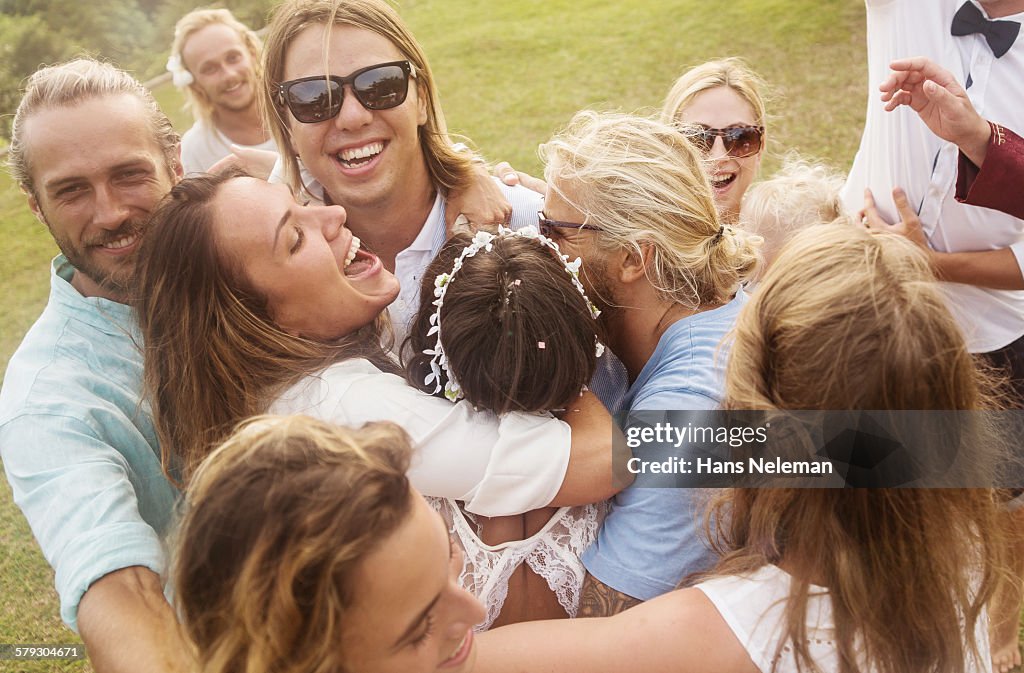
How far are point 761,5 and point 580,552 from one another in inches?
426

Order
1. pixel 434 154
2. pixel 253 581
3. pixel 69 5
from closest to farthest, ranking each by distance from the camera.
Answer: pixel 253 581 → pixel 434 154 → pixel 69 5

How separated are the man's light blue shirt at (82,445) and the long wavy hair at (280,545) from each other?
647 mm

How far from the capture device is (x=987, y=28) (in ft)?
8.99

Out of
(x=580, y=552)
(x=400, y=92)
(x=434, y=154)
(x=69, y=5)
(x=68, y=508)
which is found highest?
(x=69, y=5)

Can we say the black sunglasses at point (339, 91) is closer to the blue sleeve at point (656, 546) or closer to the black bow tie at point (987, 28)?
the blue sleeve at point (656, 546)

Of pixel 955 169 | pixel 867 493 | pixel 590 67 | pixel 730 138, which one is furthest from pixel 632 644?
pixel 590 67

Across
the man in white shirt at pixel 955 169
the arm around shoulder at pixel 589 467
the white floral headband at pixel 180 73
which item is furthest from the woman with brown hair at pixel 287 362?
the white floral headband at pixel 180 73

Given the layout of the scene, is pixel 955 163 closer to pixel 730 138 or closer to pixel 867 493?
pixel 730 138

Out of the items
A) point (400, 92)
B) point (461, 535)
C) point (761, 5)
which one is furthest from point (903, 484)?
point (761, 5)

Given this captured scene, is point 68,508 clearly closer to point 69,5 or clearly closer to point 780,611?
point 780,611

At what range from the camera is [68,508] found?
1.90 metres

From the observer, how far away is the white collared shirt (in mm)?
2795

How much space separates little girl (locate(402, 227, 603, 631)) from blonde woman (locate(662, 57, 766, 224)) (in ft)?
5.52

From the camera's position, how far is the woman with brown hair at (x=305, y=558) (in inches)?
48.6
